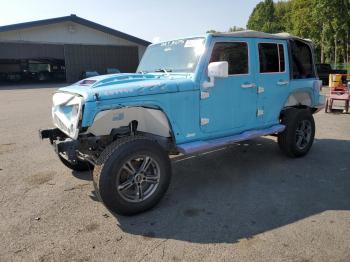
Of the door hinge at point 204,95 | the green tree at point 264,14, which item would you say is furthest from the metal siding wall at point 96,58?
the green tree at point 264,14

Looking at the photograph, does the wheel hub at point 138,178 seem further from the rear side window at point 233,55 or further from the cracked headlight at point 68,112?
the rear side window at point 233,55

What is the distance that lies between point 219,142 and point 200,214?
1146 millimetres

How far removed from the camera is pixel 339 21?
33.8 m

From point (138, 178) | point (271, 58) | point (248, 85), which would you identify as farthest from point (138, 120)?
point (271, 58)

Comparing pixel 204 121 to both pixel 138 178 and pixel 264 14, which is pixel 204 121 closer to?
pixel 138 178

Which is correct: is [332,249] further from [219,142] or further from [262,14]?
[262,14]

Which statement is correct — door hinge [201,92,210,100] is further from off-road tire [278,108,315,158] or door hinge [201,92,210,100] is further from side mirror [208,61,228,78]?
off-road tire [278,108,315,158]

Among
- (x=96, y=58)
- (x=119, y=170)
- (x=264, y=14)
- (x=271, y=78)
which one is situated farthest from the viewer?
(x=264, y=14)

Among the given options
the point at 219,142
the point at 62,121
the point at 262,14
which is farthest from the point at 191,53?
the point at 262,14

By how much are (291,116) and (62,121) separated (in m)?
3.88

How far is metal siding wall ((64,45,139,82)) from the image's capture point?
32.5m

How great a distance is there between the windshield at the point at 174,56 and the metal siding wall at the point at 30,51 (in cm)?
3155

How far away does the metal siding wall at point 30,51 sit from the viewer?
33406mm

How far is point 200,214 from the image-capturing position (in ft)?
13.8
